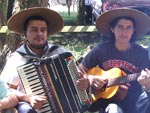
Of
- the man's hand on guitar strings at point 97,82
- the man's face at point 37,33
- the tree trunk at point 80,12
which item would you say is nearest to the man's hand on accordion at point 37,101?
the man's face at point 37,33

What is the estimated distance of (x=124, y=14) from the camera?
14.0 ft

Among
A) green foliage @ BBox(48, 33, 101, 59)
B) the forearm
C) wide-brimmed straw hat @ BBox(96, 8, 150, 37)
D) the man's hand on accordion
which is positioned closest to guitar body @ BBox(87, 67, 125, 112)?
wide-brimmed straw hat @ BBox(96, 8, 150, 37)

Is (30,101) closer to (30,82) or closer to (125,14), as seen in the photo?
(30,82)

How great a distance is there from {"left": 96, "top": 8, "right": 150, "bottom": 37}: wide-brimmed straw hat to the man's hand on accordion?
1233 millimetres

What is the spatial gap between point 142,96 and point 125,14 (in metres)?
0.85

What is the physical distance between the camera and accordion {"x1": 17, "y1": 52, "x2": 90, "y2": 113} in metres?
3.59

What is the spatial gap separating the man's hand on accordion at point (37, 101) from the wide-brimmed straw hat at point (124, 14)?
123 cm

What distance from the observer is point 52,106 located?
3.67 meters

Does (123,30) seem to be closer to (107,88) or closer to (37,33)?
(107,88)

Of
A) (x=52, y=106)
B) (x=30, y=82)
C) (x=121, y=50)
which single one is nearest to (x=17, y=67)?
(x=30, y=82)

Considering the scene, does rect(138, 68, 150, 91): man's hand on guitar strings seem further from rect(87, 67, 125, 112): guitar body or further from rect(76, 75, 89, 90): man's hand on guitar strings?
rect(76, 75, 89, 90): man's hand on guitar strings

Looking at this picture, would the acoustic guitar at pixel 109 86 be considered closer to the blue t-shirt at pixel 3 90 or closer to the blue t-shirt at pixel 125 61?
the blue t-shirt at pixel 125 61

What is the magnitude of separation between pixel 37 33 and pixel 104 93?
2.89ft

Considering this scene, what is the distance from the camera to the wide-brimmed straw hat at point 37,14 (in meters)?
4.02
